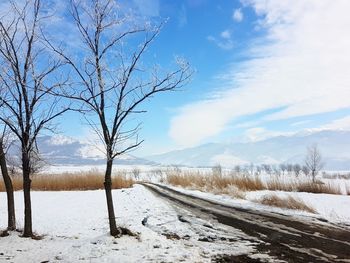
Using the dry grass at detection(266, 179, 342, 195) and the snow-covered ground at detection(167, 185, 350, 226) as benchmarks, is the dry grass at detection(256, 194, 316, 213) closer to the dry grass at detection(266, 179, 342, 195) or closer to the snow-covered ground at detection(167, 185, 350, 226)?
the snow-covered ground at detection(167, 185, 350, 226)

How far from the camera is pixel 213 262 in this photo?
23.5 feet

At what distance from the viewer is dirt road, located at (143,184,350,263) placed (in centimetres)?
753

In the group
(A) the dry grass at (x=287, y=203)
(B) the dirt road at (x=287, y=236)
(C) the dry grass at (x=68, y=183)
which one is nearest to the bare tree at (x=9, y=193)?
(B) the dirt road at (x=287, y=236)

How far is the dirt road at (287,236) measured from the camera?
297 inches

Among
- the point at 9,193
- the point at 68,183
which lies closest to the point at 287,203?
the point at 9,193

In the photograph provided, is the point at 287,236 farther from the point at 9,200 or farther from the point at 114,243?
the point at 9,200

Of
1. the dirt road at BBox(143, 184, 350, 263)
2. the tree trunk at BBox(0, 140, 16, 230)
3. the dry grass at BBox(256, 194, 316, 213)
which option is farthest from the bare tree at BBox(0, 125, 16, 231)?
the dry grass at BBox(256, 194, 316, 213)

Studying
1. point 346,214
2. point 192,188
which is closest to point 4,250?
point 346,214

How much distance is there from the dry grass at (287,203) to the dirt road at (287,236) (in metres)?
1.26

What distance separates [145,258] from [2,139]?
451 cm

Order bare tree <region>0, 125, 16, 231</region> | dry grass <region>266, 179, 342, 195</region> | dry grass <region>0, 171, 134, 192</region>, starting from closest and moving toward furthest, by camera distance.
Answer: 1. bare tree <region>0, 125, 16, 231</region>
2. dry grass <region>266, 179, 342, 195</region>
3. dry grass <region>0, 171, 134, 192</region>

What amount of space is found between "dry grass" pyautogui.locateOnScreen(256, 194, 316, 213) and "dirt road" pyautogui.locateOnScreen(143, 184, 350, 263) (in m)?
1.26

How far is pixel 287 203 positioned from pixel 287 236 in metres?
5.40

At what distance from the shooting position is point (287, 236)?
9531mm
